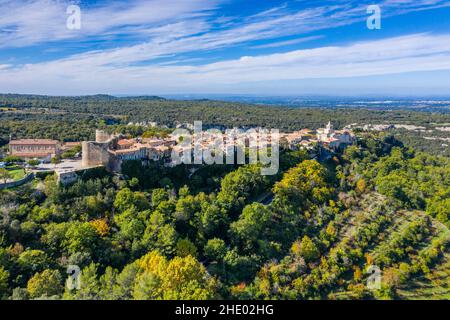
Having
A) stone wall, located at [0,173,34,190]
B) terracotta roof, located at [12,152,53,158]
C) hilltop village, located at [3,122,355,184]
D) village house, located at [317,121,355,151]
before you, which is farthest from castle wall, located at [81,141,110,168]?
village house, located at [317,121,355,151]

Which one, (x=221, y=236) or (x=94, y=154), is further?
(x=94, y=154)

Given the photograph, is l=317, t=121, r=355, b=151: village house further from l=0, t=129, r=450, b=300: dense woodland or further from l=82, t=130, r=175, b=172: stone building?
l=82, t=130, r=175, b=172: stone building

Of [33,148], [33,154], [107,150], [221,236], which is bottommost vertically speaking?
[221,236]

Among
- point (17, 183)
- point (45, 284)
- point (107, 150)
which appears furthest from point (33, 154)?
point (45, 284)

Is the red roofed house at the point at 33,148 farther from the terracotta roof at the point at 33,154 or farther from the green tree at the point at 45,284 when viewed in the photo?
the green tree at the point at 45,284

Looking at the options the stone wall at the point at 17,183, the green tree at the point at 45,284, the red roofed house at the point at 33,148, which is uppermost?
the red roofed house at the point at 33,148

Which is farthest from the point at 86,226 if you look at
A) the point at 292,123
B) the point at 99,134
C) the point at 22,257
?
the point at 292,123

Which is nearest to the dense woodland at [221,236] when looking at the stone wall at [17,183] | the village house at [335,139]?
the stone wall at [17,183]

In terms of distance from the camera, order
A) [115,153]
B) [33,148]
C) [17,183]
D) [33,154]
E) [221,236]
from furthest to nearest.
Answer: [33,148] → [33,154] → [115,153] → [221,236] → [17,183]

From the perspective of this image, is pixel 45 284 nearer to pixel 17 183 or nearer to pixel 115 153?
pixel 17 183
